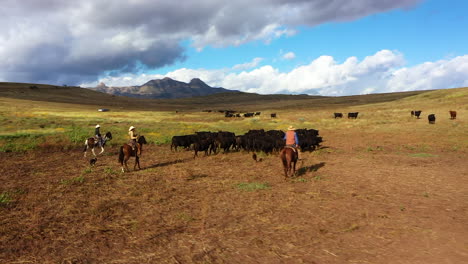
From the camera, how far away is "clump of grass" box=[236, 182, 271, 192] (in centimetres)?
1107

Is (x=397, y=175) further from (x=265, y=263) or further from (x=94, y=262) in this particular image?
(x=94, y=262)

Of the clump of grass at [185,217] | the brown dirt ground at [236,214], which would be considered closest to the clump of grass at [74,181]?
the brown dirt ground at [236,214]

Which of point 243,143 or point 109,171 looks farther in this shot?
point 243,143

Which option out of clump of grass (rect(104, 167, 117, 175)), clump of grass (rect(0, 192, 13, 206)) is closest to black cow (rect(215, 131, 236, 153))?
clump of grass (rect(104, 167, 117, 175))

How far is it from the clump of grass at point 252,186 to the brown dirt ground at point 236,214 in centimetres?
33

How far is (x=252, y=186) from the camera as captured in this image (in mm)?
11352

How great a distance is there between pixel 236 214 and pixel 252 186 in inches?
118

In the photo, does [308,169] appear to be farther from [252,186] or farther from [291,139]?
[252,186]

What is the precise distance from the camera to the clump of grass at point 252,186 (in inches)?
436

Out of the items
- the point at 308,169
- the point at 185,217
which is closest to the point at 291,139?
the point at 308,169

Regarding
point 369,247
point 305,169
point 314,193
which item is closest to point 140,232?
point 369,247

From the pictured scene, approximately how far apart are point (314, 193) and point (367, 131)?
22983mm

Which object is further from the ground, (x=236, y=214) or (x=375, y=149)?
(x=375, y=149)

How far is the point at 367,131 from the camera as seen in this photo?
30.4 metres
